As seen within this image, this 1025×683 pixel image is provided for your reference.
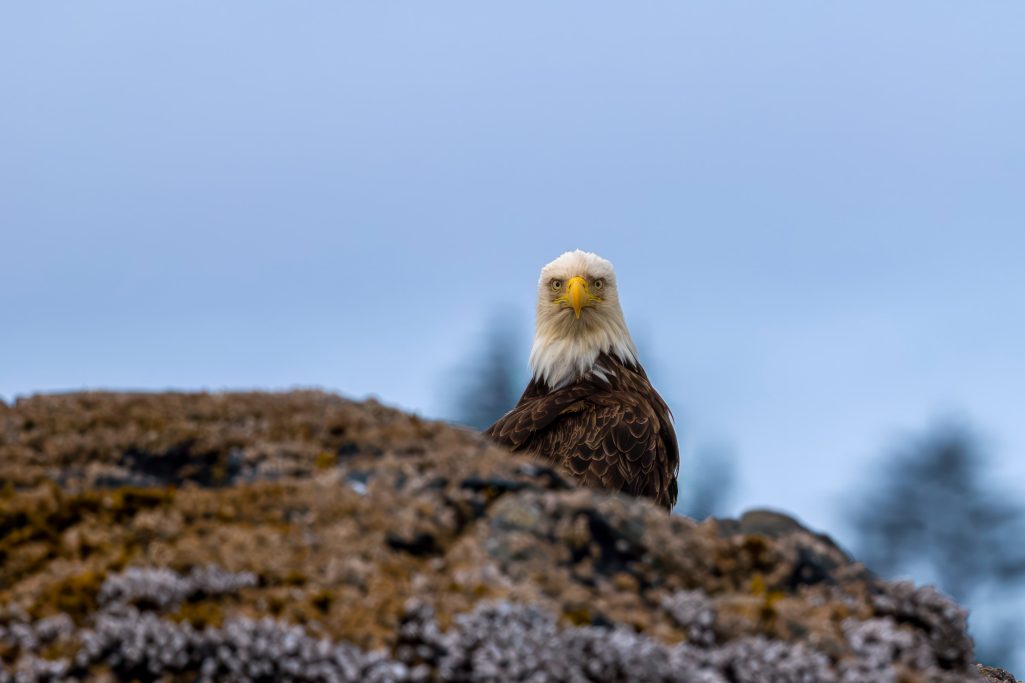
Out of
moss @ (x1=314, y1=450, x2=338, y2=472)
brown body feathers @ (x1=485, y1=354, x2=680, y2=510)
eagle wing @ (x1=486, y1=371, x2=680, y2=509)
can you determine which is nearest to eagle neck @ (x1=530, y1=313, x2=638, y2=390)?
brown body feathers @ (x1=485, y1=354, x2=680, y2=510)

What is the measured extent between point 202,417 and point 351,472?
2.57 ft

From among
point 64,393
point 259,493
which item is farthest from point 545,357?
point 259,493

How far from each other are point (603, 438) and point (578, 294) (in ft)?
5.90

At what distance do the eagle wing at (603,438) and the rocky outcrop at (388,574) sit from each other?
19.3 feet

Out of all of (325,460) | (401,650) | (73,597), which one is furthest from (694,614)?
(73,597)

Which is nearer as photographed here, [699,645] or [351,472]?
[699,645]

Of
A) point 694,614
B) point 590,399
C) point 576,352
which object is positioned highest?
point 576,352

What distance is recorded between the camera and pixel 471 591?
384cm

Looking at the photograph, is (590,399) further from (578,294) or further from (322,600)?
(322,600)

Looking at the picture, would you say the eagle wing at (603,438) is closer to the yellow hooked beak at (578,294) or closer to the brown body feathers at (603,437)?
the brown body feathers at (603,437)

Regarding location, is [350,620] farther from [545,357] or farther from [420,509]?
[545,357]

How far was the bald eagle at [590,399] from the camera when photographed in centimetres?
1072

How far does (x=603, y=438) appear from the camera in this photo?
35.4ft

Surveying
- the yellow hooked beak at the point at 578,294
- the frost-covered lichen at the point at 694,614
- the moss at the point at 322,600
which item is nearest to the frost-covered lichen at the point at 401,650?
the frost-covered lichen at the point at 694,614
